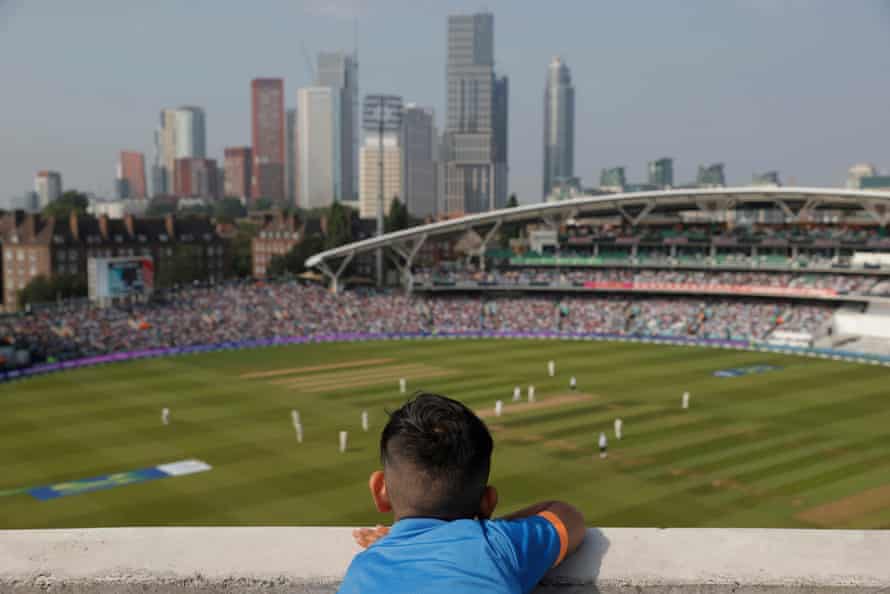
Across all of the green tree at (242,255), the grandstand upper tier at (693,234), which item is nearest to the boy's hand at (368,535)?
the grandstand upper tier at (693,234)

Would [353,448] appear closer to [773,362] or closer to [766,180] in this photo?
[773,362]

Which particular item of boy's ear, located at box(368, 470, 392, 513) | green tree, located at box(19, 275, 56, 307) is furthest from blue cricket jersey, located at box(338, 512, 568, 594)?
green tree, located at box(19, 275, 56, 307)

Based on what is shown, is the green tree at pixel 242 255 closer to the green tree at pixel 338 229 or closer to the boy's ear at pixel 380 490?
the green tree at pixel 338 229

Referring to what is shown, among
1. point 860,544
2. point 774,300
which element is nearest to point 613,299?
point 774,300

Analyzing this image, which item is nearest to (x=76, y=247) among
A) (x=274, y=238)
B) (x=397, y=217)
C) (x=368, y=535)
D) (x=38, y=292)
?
(x=38, y=292)

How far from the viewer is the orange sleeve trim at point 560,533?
2828 mm

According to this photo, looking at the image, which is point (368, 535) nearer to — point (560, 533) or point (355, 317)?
point (560, 533)

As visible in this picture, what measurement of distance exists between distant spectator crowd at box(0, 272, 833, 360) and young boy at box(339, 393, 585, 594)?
4672 centimetres

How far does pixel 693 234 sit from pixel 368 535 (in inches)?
2684

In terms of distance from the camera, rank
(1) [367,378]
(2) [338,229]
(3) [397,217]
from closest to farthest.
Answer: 1. (1) [367,378]
2. (2) [338,229]
3. (3) [397,217]

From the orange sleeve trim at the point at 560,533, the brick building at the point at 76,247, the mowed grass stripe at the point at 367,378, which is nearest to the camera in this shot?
the orange sleeve trim at the point at 560,533

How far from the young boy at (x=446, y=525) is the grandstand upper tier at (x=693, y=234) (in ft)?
189

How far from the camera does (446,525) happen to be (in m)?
2.61

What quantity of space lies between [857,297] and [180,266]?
217 feet
